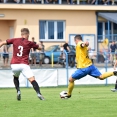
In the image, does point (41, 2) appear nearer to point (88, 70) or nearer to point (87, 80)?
point (87, 80)

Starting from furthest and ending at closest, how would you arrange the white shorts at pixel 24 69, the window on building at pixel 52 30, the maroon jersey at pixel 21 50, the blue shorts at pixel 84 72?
the window on building at pixel 52 30 < the blue shorts at pixel 84 72 < the maroon jersey at pixel 21 50 < the white shorts at pixel 24 69

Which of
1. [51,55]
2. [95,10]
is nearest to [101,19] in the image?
[95,10]

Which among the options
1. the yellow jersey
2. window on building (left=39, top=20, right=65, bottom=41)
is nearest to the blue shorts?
the yellow jersey

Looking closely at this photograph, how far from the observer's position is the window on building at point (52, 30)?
46897 millimetres

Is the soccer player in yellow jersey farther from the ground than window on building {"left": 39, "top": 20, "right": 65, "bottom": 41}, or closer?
closer

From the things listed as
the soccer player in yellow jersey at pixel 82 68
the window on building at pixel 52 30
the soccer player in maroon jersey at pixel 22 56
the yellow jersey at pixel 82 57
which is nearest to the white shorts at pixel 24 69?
the soccer player in maroon jersey at pixel 22 56

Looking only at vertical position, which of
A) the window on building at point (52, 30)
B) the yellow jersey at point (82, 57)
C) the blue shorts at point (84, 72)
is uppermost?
the window on building at point (52, 30)

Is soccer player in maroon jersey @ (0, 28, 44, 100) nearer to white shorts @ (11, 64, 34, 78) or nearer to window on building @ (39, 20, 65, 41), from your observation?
white shorts @ (11, 64, 34, 78)

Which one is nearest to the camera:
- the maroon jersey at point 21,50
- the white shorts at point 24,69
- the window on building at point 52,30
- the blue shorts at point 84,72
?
the white shorts at point 24,69

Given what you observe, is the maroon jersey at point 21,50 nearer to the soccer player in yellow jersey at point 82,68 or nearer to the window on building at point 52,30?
the soccer player in yellow jersey at point 82,68

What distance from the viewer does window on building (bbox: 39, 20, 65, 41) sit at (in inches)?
1846

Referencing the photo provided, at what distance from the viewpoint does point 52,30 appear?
4725 centimetres

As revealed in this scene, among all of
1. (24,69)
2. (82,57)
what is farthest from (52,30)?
(24,69)

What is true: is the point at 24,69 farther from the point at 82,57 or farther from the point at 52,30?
the point at 52,30
